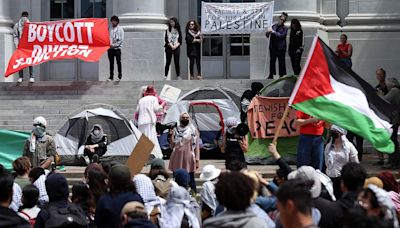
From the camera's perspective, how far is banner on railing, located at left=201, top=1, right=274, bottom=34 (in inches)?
1048

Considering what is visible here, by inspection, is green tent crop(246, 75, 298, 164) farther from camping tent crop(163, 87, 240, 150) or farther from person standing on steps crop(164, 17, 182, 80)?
person standing on steps crop(164, 17, 182, 80)

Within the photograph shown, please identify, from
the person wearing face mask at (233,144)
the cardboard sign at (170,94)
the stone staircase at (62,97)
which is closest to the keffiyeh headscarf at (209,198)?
the person wearing face mask at (233,144)

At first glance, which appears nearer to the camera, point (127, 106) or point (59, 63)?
point (127, 106)

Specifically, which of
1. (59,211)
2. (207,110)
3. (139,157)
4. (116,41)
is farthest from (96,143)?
(59,211)

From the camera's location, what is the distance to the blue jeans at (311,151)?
54.9 ft

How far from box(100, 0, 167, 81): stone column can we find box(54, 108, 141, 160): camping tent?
209 inches

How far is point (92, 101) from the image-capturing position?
84.3 feet

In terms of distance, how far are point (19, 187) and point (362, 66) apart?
17.3 metres

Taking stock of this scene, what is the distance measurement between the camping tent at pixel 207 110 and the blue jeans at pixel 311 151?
6.09m

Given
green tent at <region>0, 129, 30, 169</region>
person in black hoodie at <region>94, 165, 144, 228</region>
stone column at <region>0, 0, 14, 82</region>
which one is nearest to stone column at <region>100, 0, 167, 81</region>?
stone column at <region>0, 0, 14, 82</region>

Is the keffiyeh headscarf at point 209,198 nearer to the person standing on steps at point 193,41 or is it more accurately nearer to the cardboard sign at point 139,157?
the cardboard sign at point 139,157

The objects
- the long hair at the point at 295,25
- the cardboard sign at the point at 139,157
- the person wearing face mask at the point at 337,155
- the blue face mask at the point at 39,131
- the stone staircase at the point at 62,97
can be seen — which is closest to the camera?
the cardboard sign at the point at 139,157

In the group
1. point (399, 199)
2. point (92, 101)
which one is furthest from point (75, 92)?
point (399, 199)

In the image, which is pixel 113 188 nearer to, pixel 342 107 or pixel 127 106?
pixel 342 107
